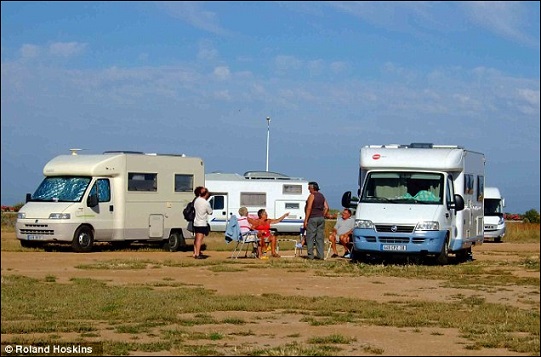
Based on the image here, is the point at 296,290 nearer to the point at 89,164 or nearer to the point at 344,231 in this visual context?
the point at 344,231

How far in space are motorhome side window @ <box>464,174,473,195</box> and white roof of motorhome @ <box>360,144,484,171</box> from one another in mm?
565

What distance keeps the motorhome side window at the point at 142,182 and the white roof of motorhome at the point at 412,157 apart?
782 cm

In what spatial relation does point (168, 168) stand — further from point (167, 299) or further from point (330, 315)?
point (330, 315)

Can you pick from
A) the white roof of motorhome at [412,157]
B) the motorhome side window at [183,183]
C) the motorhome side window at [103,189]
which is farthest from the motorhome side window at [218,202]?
the white roof of motorhome at [412,157]

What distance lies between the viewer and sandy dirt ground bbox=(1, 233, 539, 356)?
1120cm

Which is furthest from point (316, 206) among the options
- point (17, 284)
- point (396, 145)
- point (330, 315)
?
point (330, 315)

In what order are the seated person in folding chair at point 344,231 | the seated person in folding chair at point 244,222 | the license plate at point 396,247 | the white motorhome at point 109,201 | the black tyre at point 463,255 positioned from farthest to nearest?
the white motorhome at point 109,201 → the seated person in folding chair at point 244,222 → the black tyre at point 463,255 → the seated person in folding chair at point 344,231 → the license plate at point 396,247

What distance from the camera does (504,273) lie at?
70.7 feet

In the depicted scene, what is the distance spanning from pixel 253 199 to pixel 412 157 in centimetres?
2076

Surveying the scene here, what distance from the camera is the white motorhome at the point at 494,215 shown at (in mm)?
43281

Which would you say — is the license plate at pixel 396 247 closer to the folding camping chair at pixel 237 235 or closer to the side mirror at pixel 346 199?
the side mirror at pixel 346 199

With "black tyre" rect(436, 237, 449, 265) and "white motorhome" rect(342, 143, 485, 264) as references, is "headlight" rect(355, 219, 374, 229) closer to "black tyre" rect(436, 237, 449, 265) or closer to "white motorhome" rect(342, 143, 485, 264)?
"white motorhome" rect(342, 143, 485, 264)

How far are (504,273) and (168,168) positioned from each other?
12704mm

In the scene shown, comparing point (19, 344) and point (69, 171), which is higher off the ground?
point (69, 171)
